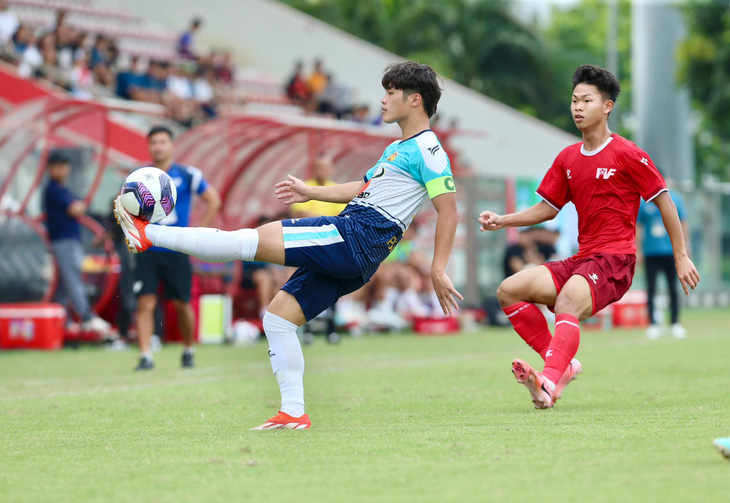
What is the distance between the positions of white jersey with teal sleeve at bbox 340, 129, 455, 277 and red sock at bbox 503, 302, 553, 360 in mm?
1155

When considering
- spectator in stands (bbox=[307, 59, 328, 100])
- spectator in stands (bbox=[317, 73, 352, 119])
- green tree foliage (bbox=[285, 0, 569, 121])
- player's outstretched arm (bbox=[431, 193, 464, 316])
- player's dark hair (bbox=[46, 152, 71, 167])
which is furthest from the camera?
green tree foliage (bbox=[285, 0, 569, 121])

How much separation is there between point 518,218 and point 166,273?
4.90 metres

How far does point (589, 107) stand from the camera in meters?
6.79

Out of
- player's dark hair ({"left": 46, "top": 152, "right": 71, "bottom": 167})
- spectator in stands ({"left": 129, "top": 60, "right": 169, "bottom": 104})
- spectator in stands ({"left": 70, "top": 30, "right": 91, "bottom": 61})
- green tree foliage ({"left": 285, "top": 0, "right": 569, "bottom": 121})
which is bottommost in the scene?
player's dark hair ({"left": 46, "top": 152, "right": 71, "bottom": 167})

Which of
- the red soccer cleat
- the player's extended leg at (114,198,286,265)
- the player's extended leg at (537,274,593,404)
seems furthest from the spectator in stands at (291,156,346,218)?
the player's extended leg at (114,198,286,265)

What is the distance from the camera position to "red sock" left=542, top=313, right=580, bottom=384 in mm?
6469

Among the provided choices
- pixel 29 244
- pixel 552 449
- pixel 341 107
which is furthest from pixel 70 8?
pixel 552 449

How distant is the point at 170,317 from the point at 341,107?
11859 millimetres

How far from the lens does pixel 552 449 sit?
4859 mm

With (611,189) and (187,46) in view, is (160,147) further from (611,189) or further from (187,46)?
(187,46)

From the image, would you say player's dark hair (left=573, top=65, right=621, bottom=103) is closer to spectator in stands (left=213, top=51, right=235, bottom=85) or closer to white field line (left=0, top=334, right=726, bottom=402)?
white field line (left=0, top=334, right=726, bottom=402)

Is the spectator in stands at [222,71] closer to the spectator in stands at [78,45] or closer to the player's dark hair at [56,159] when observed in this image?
the spectator in stands at [78,45]

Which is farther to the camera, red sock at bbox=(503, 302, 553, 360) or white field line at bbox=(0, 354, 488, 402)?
white field line at bbox=(0, 354, 488, 402)

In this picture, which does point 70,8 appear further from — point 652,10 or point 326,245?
point 326,245
